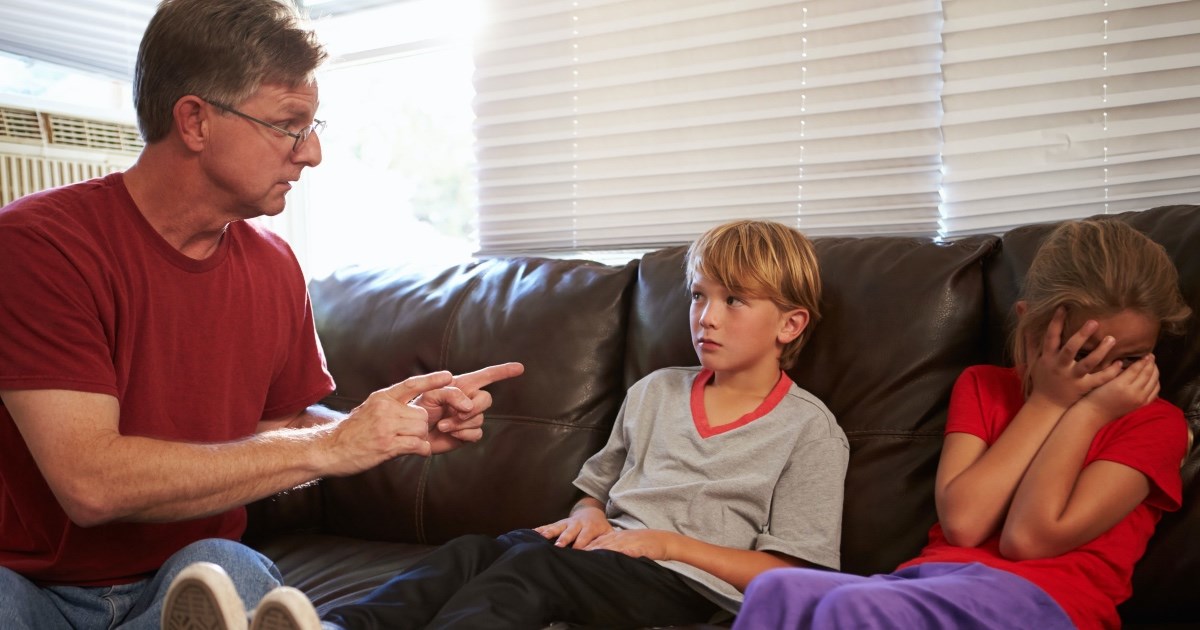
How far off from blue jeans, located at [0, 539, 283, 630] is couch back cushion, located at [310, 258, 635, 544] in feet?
→ 2.21

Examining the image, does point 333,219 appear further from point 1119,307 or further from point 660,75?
point 1119,307

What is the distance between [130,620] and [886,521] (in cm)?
124

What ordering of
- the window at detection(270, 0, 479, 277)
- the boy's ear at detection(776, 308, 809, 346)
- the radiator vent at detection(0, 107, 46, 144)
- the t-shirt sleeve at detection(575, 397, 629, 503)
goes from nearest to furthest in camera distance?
1. the boy's ear at detection(776, 308, 809, 346)
2. the t-shirt sleeve at detection(575, 397, 629, 503)
3. the radiator vent at detection(0, 107, 46, 144)
4. the window at detection(270, 0, 479, 277)

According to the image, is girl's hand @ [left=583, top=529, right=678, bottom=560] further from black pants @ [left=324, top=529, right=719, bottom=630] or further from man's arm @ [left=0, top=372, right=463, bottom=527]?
man's arm @ [left=0, top=372, right=463, bottom=527]

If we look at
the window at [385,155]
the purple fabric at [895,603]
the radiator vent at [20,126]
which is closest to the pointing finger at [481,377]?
the purple fabric at [895,603]

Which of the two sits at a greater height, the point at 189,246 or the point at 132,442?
the point at 189,246

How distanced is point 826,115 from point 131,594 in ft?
5.78

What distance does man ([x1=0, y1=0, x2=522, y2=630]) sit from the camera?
4.68ft

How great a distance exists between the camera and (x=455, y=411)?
1.76m

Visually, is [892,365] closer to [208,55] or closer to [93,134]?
[208,55]

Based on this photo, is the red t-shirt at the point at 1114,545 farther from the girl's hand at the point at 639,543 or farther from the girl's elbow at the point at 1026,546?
the girl's hand at the point at 639,543

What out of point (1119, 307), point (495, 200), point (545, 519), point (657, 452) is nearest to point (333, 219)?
point (495, 200)

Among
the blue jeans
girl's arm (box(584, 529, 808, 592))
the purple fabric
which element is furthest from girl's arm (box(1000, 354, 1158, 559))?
the blue jeans

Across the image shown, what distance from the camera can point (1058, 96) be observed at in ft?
6.97
